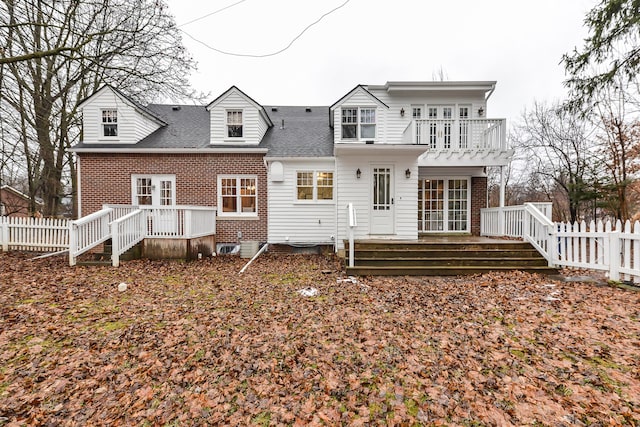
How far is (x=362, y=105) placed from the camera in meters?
10.6

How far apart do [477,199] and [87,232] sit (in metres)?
13.7

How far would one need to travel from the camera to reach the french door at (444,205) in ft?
37.5

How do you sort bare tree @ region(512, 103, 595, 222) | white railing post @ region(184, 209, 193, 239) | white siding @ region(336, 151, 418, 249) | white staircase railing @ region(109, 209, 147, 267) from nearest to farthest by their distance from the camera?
white staircase railing @ region(109, 209, 147, 267), white railing post @ region(184, 209, 193, 239), white siding @ region(336, 151, 418, 249), bare tree @ region(512, 103, 595, 222)

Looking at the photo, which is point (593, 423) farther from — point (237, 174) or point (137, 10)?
point (137, 10)

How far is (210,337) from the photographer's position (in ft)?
12.8

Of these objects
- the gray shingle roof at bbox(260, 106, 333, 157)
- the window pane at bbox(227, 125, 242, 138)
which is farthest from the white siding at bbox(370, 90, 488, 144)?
the window pane at bbox(227, 125, 242, 138)

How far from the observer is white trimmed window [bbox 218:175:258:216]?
11.2 metres

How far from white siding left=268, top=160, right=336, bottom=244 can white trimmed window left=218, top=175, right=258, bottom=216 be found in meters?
0.83

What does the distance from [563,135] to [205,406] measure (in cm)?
2373

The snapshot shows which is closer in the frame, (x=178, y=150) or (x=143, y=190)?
(x=178, y=150)

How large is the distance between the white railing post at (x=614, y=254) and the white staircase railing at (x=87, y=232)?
13.2 m

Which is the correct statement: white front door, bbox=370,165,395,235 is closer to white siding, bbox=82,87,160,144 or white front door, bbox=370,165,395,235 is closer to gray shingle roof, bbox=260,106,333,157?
gray shingle roof, bbox=260,106,333,157

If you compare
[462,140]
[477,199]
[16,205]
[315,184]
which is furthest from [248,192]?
[16,205]

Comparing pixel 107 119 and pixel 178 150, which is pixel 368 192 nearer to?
pixel 178 150
